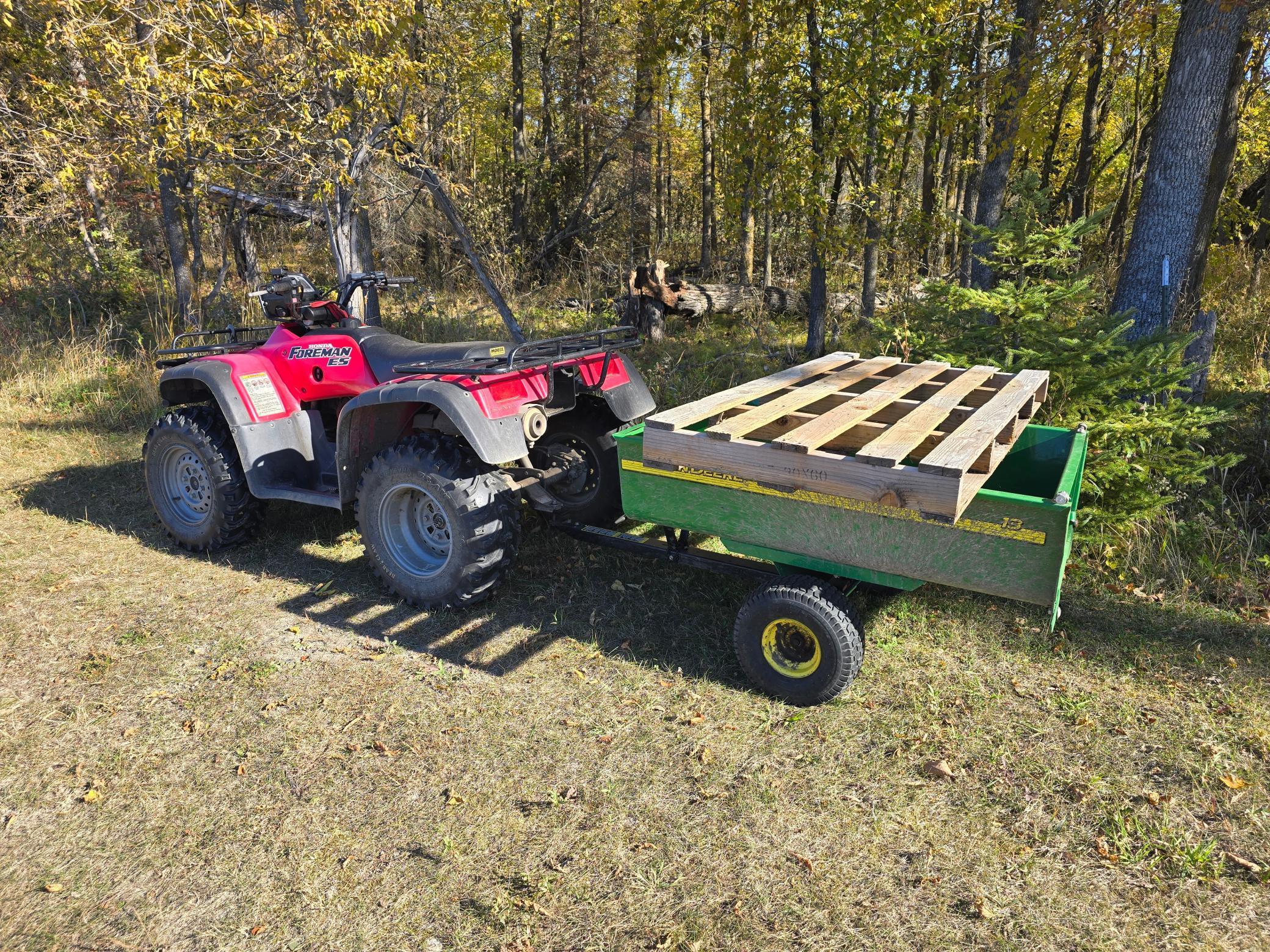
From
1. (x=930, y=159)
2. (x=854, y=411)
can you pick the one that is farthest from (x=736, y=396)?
(x=930, y=159)

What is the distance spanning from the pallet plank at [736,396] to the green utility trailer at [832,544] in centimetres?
15

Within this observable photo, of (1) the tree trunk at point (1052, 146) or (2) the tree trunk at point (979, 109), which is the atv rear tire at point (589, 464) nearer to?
(2) the tree trunk at point (979, 109)

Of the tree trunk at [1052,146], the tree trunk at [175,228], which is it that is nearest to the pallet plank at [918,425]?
the tree trunk at [175,228]

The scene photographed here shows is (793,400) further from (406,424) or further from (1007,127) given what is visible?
(1007,127)

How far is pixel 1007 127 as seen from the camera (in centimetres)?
698

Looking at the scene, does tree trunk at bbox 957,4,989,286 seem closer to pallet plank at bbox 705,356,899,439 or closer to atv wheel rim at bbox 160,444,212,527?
pallet plank at bbox 705,356,899,439

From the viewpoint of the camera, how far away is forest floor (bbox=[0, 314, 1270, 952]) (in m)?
2.43

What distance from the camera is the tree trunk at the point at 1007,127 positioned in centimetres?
679

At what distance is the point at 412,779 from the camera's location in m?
3.04

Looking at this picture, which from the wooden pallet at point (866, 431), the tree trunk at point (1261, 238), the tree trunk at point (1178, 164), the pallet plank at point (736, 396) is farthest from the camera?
the tree trunk at point (1261, 238)

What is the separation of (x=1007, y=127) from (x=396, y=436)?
19.1 ft

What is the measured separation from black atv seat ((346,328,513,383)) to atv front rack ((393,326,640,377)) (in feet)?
0.26

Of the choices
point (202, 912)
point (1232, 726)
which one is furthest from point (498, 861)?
point (1232, 726)

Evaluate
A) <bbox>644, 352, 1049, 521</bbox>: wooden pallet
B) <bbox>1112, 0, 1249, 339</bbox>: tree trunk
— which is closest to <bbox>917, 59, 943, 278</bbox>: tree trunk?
<bbox>1112, 0, 1249, 339</bbox>: tree trunk
